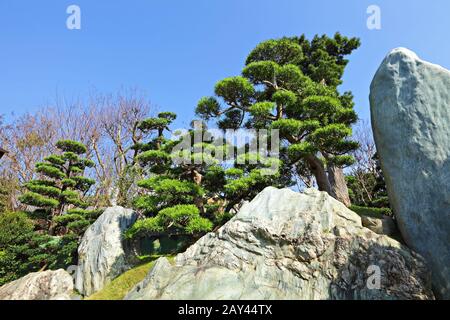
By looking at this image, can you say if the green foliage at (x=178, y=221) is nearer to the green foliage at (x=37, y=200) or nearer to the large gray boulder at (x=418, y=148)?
the large gray boulder at (x=418, y=148)

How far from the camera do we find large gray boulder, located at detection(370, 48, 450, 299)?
173 inches

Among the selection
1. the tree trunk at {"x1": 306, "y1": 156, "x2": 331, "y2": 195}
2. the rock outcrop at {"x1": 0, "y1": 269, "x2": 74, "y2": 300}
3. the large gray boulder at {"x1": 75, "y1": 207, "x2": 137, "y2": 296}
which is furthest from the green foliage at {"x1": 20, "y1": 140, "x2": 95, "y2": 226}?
the tree trunk at {"x1": 306, "y1": 156, "x2": 331, "y2": 195}

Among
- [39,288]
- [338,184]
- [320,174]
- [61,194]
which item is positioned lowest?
[39,288]

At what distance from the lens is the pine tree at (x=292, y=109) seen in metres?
6.68

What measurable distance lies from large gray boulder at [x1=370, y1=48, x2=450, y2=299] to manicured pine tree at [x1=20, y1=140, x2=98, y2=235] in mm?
8441

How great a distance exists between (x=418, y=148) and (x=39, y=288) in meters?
8.09

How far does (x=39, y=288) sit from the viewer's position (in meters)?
6.61

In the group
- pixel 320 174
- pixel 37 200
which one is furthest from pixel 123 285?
pixel 320 174

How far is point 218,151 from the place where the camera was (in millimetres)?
7207

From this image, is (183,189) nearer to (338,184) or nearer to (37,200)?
(338,184)

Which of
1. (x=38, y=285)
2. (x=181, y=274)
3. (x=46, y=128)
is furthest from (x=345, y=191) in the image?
(x=46, y=128)

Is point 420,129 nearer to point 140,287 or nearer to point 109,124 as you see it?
point 140,287

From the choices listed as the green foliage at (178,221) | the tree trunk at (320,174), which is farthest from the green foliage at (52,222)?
the tree trunk at (320,174)

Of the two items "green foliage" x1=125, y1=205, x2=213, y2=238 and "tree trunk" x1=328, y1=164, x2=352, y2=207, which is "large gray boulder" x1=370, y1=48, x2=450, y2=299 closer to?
"tree trunk" x1=328, y1=164, x2=352, y2=207
